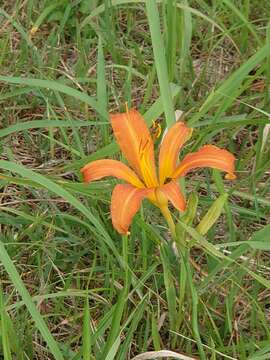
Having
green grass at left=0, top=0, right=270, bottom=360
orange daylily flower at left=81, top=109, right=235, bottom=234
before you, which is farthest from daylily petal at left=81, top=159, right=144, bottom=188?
green grass at left=0, top=0, right=270, bottom=360

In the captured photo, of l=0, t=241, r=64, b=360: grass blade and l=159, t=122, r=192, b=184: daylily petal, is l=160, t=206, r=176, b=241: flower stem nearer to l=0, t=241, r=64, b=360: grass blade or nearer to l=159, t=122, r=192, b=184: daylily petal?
l=159, t=122, r=192, b=184: daylily petal

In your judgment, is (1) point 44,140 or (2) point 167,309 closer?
(2) point 167,309

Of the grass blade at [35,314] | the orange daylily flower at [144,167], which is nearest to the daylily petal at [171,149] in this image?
the orange daylily flower at [144,167]

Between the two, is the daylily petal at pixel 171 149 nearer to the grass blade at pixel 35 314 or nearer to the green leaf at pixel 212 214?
the green leaf at pixel 212 214

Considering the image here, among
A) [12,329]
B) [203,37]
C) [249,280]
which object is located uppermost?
[203,37]

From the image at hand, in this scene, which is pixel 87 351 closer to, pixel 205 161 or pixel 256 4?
pixel 205 161

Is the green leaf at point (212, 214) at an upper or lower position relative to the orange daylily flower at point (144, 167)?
lower

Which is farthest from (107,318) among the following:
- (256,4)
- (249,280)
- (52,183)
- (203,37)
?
(256,4)
